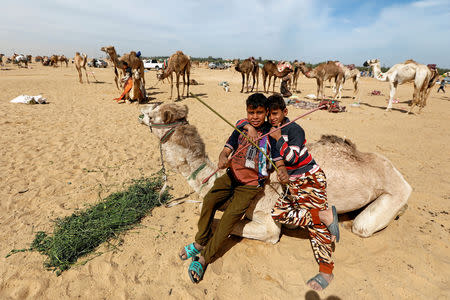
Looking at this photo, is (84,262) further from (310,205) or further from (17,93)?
(17,93)

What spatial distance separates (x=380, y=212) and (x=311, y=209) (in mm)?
979

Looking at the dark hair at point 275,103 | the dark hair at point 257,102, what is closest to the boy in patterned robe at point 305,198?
the dark hair at point 275,103

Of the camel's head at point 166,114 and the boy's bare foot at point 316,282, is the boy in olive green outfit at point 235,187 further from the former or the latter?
the boy's bare foot at point 316,282

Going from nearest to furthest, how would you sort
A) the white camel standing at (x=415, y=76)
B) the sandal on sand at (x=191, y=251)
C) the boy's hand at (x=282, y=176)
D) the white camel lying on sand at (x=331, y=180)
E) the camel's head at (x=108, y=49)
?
the boy's hand at (x=282, y=176)
the sandal on sand at (x=191, y=251)
the white camel lying on sand at (x=331, y=180)
the white camel standing at (x=415, y=76)
the camel's head at (x=108, y=49)

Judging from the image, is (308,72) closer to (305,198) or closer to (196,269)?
(305,198)

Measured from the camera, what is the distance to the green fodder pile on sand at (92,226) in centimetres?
246

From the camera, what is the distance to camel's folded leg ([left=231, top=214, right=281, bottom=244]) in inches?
99.3

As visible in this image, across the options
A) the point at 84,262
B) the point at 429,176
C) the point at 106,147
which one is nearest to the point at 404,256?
the point at 429,176

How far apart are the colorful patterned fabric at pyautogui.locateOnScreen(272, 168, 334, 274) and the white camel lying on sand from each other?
220mm

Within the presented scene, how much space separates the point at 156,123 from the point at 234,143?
102cm

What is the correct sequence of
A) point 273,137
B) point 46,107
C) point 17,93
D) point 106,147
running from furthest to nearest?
point 17,93
point 46,107
point 106,147
point 273,137

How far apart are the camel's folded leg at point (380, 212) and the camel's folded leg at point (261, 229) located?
1.12 m

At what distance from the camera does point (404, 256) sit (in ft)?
8.27

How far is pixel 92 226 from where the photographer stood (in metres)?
2.86
